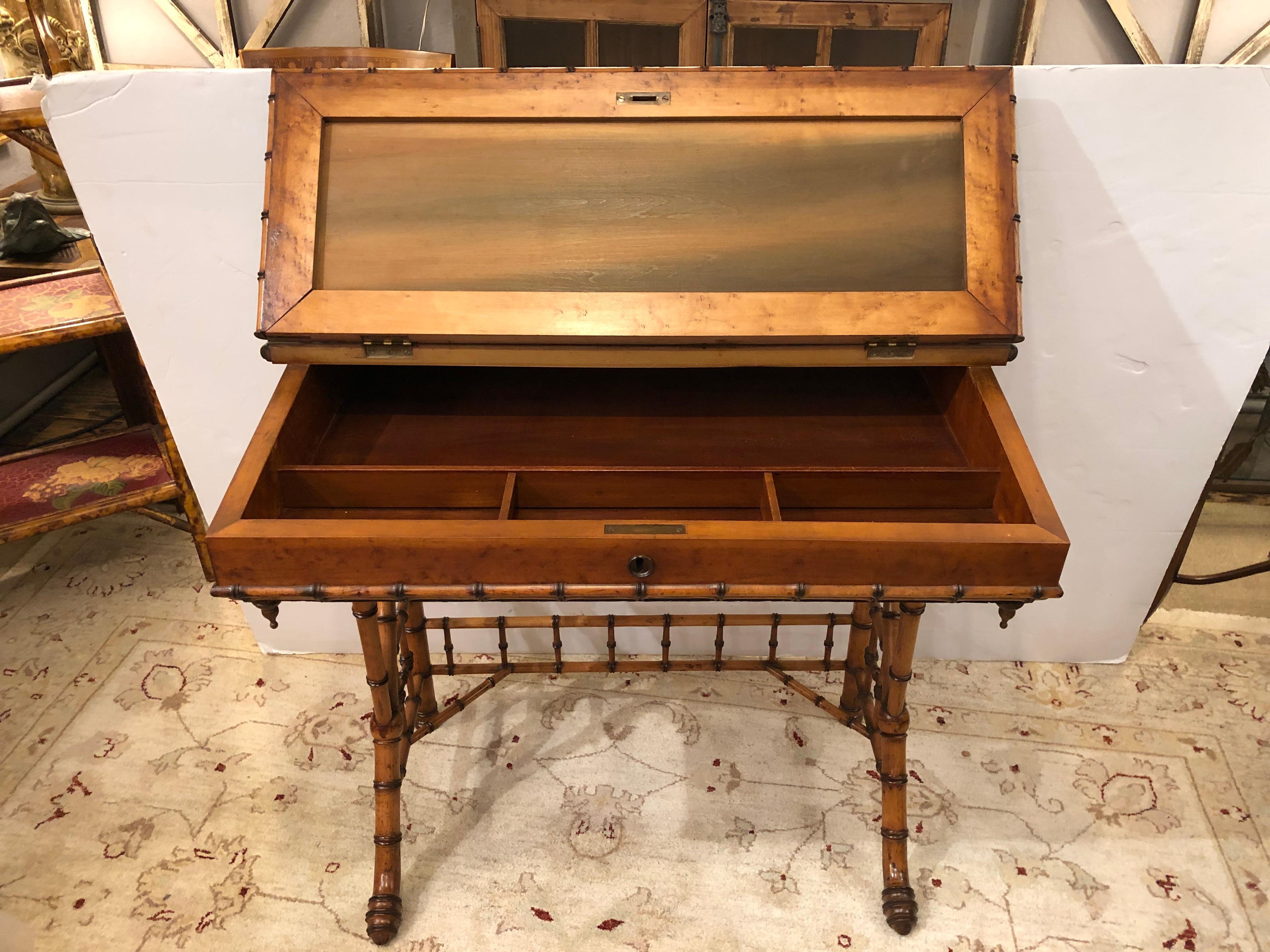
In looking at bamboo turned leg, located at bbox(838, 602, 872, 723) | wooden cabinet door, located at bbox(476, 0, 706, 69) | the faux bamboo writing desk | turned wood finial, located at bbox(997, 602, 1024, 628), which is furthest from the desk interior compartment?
wooden cabinet door, located at bbox(476, 0, 706, 69)

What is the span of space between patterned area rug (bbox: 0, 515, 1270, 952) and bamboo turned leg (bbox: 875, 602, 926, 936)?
0.20 feet

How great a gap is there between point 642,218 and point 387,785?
1197mm

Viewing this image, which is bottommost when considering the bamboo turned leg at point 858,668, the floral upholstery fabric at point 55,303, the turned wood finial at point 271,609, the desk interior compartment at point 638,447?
the bamboo turned leg at point 858,668

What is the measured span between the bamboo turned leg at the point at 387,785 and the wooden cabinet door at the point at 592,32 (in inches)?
112

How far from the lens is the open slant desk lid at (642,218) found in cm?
125

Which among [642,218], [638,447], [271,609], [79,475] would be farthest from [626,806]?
[79,475]

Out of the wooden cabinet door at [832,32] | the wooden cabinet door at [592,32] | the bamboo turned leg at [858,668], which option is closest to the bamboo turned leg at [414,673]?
the bamboo turned leg at [858,668]

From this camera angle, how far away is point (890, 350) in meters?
1.25

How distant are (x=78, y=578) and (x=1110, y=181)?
120 inches

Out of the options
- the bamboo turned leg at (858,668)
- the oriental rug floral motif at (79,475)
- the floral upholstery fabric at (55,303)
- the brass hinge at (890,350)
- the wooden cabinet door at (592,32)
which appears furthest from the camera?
the wooden cabinet door at (592,32)

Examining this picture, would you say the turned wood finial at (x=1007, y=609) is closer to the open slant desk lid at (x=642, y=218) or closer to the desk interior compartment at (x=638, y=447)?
the desk interior compartment at (x=638, y=447)

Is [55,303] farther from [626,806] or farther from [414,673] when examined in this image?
[626,806]

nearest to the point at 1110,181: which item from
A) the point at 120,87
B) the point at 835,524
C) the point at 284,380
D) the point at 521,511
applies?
the point at 835,524

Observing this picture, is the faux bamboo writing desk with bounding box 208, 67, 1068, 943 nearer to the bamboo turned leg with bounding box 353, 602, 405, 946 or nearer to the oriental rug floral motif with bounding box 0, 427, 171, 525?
the bamboo turned leg with bounding box 353, 602, 405, 946
